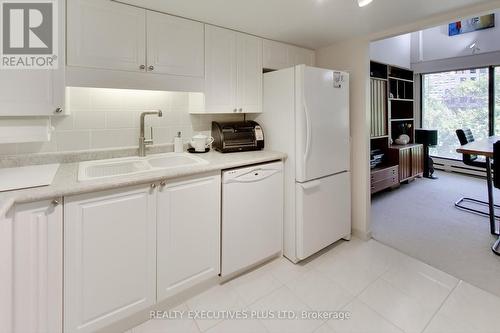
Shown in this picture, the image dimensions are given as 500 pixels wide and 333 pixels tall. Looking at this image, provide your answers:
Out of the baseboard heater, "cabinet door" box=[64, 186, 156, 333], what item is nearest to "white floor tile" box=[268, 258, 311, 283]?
"cabinet door" box=[64, 186, 156, 333]

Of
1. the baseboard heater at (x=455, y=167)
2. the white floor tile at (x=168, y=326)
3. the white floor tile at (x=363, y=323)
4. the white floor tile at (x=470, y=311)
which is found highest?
the baseboard heater at (x=455, y=167)

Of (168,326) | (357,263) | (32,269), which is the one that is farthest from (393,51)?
(32,269)

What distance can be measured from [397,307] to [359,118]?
1.63m

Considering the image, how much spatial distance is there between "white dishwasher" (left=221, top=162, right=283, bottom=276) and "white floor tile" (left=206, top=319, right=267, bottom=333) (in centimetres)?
38

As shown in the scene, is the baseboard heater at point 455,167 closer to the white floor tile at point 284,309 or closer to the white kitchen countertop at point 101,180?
the white kitchen countertop at point 101,180

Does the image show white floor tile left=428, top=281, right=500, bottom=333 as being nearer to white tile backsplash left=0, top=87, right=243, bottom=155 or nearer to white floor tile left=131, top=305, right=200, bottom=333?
white floor tile left=131, top=305, right=200, bottom=333

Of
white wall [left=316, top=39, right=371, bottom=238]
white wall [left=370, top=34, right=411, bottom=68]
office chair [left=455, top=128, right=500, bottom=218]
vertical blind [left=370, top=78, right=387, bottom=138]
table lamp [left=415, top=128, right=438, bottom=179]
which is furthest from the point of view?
table lamp [left=415, top=128, right=438, bottom=179]

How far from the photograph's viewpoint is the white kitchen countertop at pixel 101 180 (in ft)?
3.75

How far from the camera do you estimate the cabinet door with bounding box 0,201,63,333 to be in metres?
1.12

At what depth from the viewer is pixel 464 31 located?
459 cm

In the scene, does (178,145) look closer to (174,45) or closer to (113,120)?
(113,120)

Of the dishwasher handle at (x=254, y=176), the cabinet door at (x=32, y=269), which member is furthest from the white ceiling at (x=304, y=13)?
the cabinet door at (x=32, y=269)

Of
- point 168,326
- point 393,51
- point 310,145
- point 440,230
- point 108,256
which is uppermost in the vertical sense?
point 393,51

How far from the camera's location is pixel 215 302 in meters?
1.76
